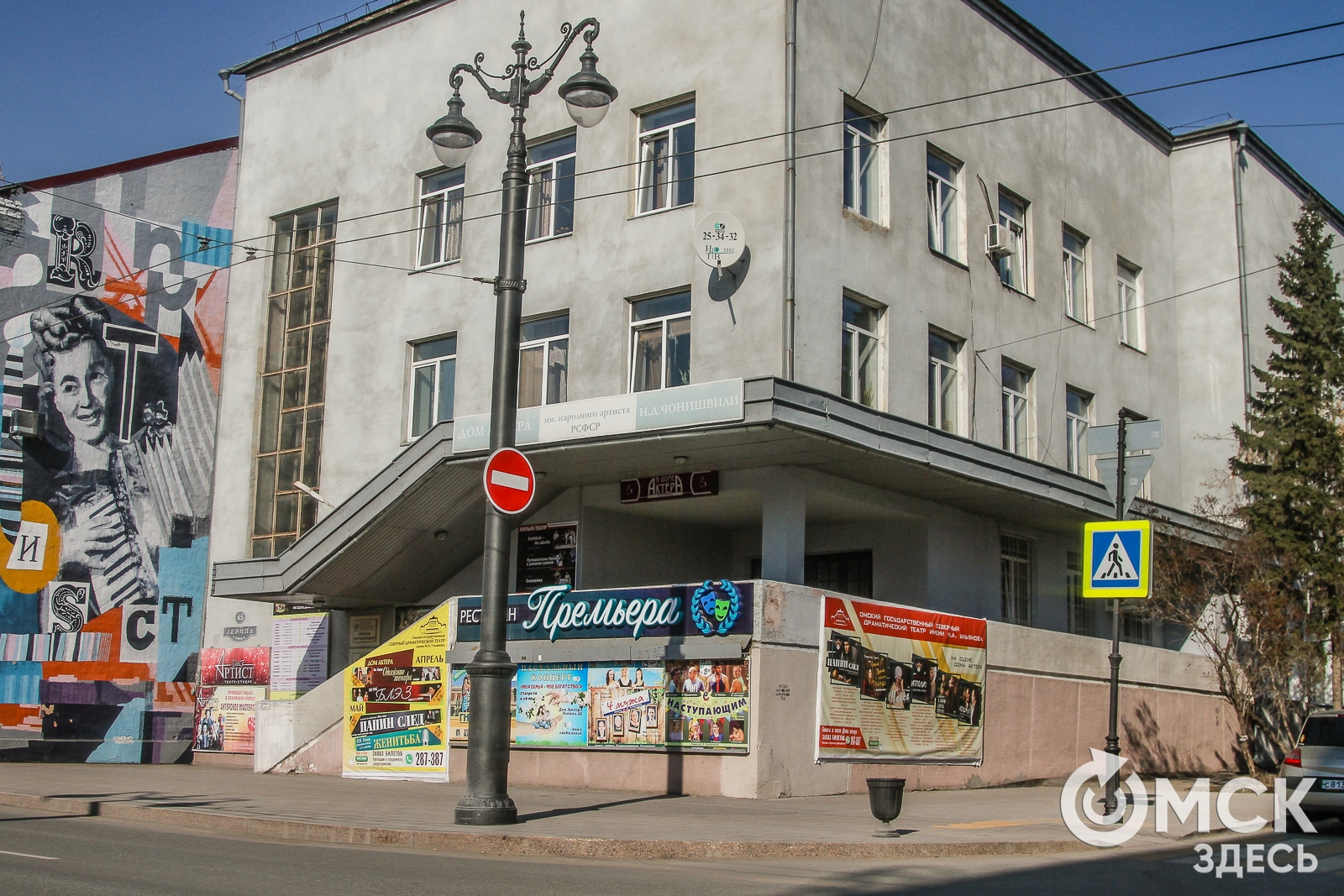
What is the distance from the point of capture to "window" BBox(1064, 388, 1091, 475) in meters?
27.9

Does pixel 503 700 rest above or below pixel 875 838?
above

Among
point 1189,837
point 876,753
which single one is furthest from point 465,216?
point 1189,837

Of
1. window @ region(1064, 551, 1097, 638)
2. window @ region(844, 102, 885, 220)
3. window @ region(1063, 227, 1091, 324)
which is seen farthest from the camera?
window @ region(1063, 227, 1091, 324)

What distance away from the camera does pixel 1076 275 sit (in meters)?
29.0

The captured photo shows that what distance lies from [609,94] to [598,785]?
10389mm

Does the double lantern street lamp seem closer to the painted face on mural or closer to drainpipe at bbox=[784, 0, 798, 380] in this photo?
drainpipe at bbox=[784, 0, 798, 380]

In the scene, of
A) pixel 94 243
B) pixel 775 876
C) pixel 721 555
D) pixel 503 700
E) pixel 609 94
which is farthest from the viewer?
pixel 94 243

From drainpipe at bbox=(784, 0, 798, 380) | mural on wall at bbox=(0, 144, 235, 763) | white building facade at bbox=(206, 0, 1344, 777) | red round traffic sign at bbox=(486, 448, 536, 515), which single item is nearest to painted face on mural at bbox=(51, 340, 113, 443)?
mural on wall at bbox=(0, 144, 235, 763)

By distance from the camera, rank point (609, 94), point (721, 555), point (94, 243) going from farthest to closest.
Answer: point (94, 243) < point (721, 555) < point (609, 94)

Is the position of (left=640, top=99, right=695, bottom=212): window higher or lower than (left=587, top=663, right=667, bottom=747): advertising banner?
higher

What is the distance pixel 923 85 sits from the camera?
952 inches

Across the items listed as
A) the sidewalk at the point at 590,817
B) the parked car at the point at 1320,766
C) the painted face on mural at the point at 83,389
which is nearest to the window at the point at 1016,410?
the sidewalk at the point at 590,817

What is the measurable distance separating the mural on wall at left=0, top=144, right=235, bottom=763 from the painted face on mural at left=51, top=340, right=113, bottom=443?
37 mm

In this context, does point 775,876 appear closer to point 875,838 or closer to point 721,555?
point 875,838
